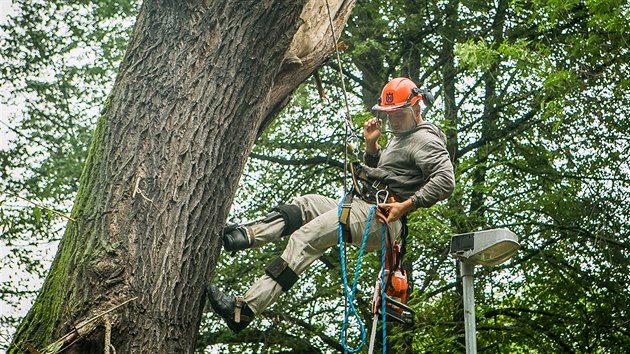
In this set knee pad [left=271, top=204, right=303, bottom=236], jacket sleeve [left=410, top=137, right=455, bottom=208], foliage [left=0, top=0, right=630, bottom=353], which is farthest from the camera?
foliage [left=0, top=0, right=630, bottom=353]

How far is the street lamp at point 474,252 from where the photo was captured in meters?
4.82

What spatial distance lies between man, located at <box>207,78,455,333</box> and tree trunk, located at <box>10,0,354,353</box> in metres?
0.56

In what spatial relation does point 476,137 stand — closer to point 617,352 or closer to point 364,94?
point 364,94

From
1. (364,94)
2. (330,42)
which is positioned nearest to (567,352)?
(364,94)

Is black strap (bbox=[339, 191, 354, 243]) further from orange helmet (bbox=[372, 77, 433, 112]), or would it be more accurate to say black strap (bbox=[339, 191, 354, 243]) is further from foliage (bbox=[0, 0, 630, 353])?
foliage (bbox=[0, 0, 630, 353])

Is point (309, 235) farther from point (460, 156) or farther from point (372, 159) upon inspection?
point (460, 156)

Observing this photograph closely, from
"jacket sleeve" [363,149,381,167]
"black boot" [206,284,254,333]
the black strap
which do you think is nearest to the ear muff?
"jacket sleeve" [363,149,381,167]

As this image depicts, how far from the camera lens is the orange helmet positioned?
5429 mm

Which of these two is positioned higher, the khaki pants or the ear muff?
the ear muff

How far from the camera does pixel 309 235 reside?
4953 mm

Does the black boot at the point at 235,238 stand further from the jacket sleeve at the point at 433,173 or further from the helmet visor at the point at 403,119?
the helmet visor at the point at 403,119

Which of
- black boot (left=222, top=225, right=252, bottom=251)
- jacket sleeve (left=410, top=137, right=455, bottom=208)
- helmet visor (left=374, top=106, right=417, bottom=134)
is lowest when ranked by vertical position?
black boot (left=222, top=225, right=252, bottom=251)

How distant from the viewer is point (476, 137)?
12.0m

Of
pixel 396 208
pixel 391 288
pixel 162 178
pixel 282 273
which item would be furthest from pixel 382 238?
pixel 162 178
